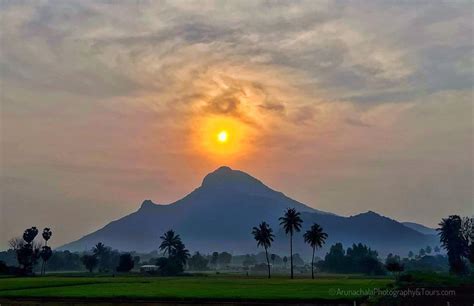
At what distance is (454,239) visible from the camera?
545ft

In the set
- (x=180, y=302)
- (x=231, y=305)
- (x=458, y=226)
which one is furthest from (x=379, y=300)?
(x=458, y=226)

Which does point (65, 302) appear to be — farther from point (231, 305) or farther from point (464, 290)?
point (464, 290)

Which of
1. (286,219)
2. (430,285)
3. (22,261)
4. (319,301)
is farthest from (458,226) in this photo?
(22,261)

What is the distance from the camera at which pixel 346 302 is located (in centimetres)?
6675

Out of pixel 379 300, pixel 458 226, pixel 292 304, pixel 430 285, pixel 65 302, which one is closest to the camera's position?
pixel 379 300

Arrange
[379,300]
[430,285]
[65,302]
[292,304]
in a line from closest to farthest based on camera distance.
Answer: [379,300] < [292,304] < [65,302] < [430,285]

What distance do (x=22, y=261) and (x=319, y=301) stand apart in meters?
139

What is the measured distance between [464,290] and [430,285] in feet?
15.1

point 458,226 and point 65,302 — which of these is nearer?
point 65,302

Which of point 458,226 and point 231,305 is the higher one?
point 458,226

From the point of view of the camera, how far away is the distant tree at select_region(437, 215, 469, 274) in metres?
164

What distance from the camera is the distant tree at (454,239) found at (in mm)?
164500

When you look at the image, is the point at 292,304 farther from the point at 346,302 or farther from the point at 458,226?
the point at 458,226

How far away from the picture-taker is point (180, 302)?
71.2m
